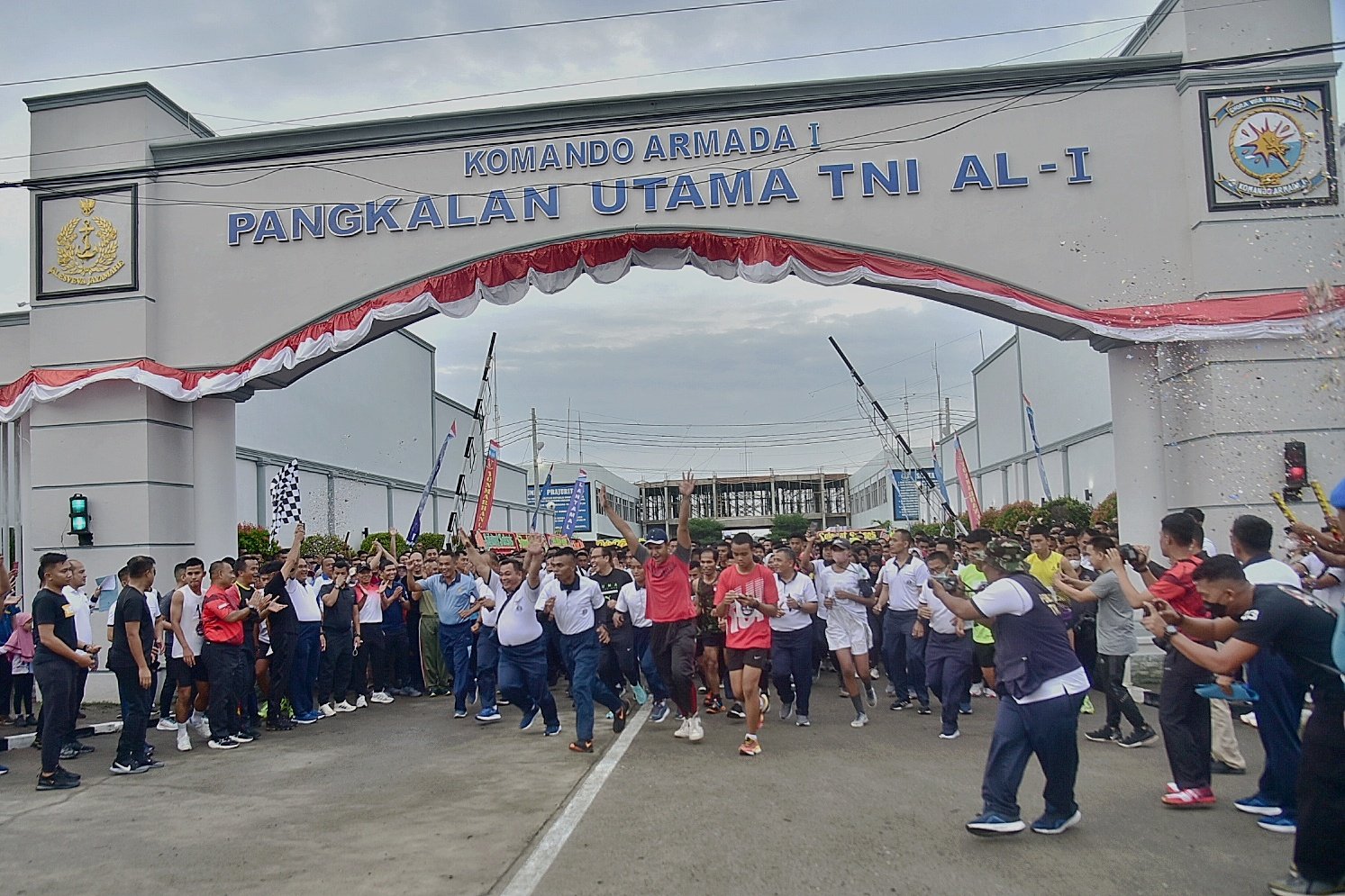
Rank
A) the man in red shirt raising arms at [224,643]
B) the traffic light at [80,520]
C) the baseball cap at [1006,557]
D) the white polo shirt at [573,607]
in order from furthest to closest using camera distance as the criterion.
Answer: the traffic light at [80,520] → the man in red shirt raising arms at [224,643] → the white polo shirt at [573,607] → the baseball cap at [1006,557]

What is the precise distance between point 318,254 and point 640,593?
260 inches

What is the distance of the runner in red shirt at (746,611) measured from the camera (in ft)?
32.5

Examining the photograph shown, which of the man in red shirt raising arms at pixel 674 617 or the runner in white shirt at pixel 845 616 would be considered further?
the runner in white shirt at pixel 845 616

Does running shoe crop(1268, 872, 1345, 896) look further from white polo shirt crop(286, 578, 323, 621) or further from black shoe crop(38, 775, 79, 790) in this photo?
white polo shirt crop(286, 578, 323, 621)

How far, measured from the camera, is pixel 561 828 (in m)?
6.89

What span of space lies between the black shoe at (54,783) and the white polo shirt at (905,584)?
8477mm

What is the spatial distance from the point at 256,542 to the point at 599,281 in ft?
33.3

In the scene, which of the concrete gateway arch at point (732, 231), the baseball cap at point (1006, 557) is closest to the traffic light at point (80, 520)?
the concrete gateway arch at point (732, 231)

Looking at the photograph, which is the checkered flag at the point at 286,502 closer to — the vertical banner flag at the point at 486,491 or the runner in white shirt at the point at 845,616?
the vertical banner flag at the point at 486,491

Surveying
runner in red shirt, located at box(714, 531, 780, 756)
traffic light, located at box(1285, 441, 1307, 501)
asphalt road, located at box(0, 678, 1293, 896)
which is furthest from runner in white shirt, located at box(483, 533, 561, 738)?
traffic light, located at box(1285, 441, 1307, 501)

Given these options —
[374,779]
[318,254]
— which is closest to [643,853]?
[374,779]

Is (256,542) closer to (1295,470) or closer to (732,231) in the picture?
(732,231)

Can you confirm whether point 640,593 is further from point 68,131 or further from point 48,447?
point 68,131

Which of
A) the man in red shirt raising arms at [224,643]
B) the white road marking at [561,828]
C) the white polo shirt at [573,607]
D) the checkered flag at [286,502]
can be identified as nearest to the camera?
the white road marking at [561,828]
